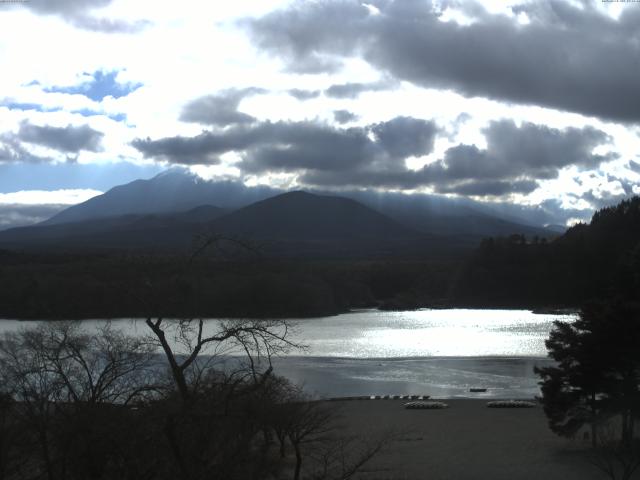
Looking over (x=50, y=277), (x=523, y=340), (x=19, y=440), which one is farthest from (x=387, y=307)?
(x=19, y=440)

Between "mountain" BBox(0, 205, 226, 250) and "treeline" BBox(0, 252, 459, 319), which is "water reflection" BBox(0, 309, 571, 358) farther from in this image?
"mountain" BBox(0, 205, 226, 250)

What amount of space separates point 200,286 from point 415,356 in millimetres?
34804

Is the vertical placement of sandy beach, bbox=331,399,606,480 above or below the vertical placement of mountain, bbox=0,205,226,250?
below

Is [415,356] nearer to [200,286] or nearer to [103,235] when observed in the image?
[200,286]

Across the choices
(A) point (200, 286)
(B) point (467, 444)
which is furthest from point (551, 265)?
(A) point (200, 286)

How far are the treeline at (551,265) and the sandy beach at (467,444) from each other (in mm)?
Result: 56902

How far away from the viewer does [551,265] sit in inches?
3403

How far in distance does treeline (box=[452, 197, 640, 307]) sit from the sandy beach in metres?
56.9

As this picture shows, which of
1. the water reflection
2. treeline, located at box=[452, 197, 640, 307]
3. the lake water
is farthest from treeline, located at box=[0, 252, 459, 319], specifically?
treeline, located at box=[452, 197, 640, 307]

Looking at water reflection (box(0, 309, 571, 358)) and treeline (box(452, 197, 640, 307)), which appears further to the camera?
treeline (box(452, 197, 640, 307))

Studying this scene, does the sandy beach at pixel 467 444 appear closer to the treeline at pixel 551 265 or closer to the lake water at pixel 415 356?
the lake water at pixel 415 356

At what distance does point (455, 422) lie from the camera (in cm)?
2212

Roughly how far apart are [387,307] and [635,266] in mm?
71668

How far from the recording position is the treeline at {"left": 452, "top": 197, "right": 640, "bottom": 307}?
3231 inches
